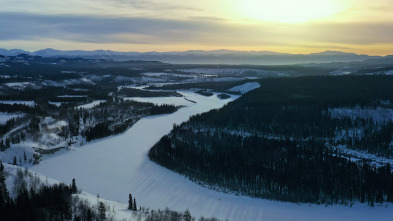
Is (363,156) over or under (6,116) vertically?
under

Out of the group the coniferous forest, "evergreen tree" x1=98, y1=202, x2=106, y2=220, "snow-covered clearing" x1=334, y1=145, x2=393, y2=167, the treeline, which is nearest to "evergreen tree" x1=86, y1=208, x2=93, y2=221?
"evergreen tree" x1=98, y1=202, x2=106, y2=220

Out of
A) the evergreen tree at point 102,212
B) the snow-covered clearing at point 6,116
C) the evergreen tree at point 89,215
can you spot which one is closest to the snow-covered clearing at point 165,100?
the snow-covered clearing at point 6,116

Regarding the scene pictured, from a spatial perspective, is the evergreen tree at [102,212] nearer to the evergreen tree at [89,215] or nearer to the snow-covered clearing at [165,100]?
the evergreen tree at [89,215]

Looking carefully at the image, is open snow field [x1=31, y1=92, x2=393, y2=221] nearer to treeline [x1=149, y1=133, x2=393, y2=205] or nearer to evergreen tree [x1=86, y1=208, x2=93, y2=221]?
treeline [x1=149, y1=133, x2=393, y2=205]

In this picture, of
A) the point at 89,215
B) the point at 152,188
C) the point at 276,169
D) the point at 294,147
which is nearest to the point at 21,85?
the point at 152,188

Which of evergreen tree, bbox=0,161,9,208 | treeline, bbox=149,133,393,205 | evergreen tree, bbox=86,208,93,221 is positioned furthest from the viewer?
treeline, bbox=149,133,393,205

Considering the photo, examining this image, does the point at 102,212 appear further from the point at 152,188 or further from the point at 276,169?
the point at 276,169
